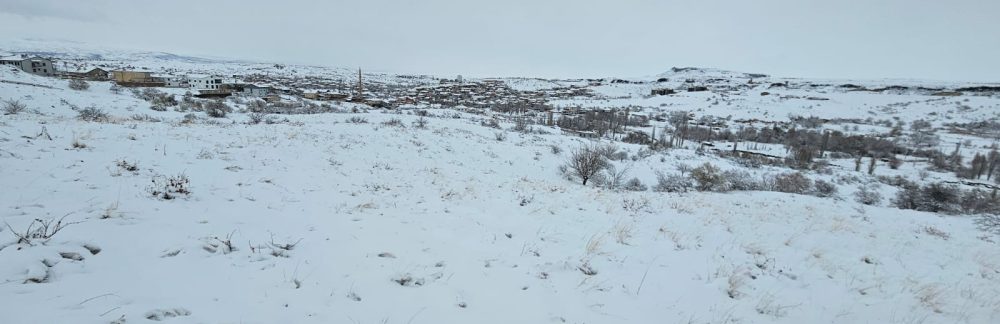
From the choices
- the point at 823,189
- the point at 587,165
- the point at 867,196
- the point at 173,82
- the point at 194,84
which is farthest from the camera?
the point at 194,84

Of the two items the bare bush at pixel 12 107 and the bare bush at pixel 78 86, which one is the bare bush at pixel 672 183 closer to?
the bare bush at pixel 12 107

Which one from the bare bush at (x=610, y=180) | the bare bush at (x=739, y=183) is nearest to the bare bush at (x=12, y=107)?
the bare bush at (x=610, y=180)

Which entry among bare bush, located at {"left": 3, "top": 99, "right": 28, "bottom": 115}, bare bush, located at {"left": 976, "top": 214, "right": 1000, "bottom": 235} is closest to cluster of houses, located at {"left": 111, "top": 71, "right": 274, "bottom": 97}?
bare bush, located at {"left": 3, "top": 99, "right": 28, "bottom": 115}

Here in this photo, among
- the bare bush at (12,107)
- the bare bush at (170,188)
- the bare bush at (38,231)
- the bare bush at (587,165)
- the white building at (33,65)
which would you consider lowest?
the bare bush at (587,165)

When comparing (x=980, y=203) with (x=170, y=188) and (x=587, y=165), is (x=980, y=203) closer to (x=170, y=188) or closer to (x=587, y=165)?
(x=587, y=165)

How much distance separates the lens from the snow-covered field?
385 cm

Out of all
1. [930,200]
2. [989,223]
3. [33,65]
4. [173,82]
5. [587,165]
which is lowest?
[930,200]

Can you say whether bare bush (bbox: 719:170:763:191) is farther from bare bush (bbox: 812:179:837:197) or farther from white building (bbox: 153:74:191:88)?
white building (bbox: 153:74:191:88)

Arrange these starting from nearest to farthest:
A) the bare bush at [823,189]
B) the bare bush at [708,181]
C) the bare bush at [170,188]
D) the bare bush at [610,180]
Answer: the bare bush at [170,188]
the bare bush at [708,181]
the bare bush at [610,180]
the bare bush at [823,189]

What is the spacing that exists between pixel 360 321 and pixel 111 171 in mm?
6498

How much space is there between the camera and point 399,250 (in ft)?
18.4

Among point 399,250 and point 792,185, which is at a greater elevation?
point 399,250

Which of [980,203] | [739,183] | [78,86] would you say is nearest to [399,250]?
[739,183]

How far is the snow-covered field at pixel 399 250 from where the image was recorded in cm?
385
